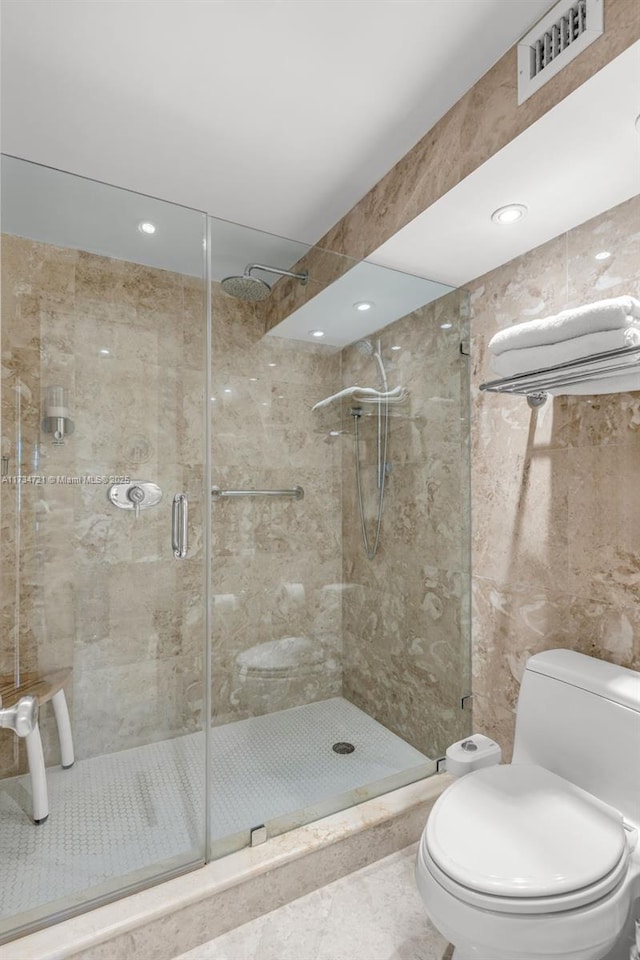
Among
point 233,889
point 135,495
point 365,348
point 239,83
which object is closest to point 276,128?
point 239,83

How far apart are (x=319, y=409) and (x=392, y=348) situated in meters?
0.43

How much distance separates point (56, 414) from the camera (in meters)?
1.39

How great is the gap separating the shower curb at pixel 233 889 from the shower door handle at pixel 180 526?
926 mm

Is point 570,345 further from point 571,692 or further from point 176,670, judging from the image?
point 176,670

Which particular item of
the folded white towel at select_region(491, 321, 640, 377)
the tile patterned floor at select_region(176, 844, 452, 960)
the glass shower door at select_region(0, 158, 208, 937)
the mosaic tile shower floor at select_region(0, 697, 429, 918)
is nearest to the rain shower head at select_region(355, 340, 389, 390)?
the folded white towel at select_region(491, 321, 640, 377)

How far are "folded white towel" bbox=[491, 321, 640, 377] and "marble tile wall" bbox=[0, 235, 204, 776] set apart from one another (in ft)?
3.16

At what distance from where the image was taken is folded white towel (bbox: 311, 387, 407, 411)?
71.3 inches

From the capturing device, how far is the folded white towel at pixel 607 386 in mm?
1368

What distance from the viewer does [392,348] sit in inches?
76.8

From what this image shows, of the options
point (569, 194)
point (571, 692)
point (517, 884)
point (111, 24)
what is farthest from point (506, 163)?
point (517, 884)

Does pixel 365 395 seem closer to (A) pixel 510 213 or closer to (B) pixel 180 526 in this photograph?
(A) pixel 510 213

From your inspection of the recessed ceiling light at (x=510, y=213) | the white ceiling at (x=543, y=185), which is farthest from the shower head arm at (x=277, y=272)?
the recessed ceiling light at (x=510, y=213)

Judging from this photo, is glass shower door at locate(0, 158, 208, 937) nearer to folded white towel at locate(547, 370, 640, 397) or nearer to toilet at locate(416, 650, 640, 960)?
toilet at locate(416, 650, 640, 960)

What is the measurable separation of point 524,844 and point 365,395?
4.72ft
